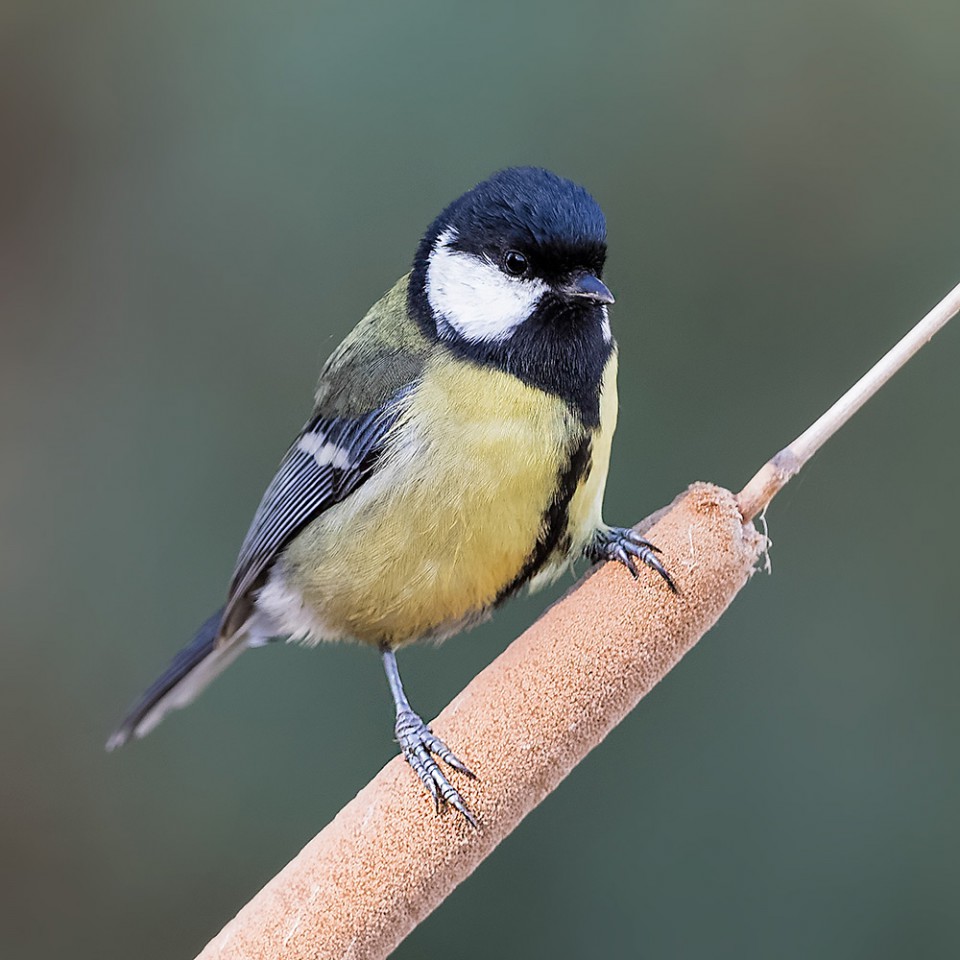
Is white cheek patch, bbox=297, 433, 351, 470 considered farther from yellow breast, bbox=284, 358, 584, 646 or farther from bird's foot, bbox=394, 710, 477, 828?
bird's foot, bbox=394, 710, 477, 828

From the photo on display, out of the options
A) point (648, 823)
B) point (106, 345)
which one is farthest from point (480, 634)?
point (106, 345)

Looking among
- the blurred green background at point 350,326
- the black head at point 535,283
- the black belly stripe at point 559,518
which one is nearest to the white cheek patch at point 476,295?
the black head at point 535,283

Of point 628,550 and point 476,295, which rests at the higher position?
point 476,295

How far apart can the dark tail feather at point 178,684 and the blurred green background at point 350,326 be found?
269 mm

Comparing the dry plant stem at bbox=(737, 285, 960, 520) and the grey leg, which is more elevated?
the dry plant stem at bbox=(737, 285, 960, 520)

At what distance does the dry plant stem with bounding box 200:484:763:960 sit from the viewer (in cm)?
77

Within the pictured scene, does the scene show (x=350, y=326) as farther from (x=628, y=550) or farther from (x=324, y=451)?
(x=628, y=550)

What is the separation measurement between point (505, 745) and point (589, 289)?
0.44 m

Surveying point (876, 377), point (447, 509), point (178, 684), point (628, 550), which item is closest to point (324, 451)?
point (447, 509)

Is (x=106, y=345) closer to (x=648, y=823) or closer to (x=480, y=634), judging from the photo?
(x=480, y=634)

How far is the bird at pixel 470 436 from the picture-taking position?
1.13m

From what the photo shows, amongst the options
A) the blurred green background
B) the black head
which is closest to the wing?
the black head

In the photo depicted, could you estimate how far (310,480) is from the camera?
1.33 metres

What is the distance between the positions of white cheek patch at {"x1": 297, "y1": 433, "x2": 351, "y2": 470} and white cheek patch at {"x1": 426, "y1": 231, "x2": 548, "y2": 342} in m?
0.17
